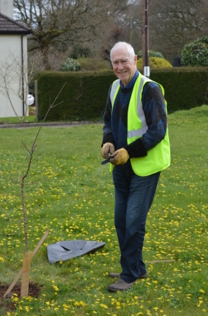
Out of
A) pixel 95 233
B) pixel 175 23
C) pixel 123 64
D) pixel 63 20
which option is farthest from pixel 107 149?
pixel 175 23

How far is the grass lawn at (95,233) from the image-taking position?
14.3 ft

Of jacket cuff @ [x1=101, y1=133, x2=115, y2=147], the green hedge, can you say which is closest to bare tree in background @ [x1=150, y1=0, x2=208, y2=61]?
the green hedge

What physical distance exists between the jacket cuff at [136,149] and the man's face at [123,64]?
1.81ft

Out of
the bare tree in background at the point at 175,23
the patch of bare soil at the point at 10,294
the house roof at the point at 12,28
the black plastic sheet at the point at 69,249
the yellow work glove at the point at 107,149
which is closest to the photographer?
the patch of bare soil at the point at 10,294

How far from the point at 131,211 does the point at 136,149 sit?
0.54 m

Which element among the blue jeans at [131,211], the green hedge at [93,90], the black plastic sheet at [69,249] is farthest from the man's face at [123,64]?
the green hedge at [93,90]

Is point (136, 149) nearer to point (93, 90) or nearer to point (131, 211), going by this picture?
point (131, 211)

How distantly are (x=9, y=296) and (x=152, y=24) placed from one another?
137ft

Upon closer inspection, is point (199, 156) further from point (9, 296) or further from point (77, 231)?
point (9, 296)

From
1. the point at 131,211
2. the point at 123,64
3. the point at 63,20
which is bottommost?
the point at 131,211

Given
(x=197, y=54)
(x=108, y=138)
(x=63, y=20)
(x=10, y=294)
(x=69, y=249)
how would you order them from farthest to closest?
(x=63, y=20), (x=197, y=54), (x=69, y=249), (x=108, y=138), (x=10, y=294)

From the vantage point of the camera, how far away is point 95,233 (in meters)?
6.39

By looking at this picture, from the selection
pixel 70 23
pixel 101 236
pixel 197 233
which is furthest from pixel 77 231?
pixel 70 23

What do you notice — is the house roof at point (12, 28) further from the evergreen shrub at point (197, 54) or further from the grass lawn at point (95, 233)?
the grass lawn at point (95, 233)
